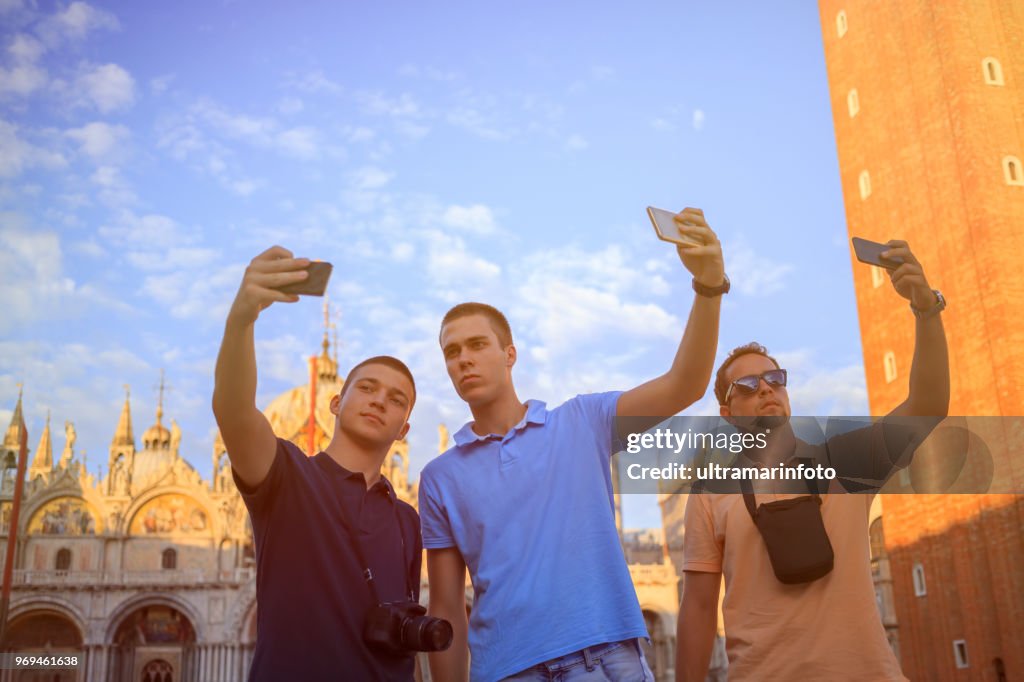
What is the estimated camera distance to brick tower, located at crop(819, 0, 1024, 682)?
2334cm

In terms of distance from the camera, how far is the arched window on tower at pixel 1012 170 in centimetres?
2545

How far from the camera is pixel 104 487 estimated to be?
38219mm

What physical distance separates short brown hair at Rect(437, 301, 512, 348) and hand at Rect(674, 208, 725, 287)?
3.03ft

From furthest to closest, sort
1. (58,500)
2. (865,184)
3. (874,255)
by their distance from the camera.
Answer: (58,500) < (865,184) < (874,255)

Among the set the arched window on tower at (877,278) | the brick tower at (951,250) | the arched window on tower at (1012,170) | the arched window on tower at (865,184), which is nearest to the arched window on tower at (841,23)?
the brick tower at (951,250)

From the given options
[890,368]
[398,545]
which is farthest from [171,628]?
[398,545]

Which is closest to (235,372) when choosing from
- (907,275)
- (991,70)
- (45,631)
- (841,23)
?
(907,275)

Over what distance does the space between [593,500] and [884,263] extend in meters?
1.50

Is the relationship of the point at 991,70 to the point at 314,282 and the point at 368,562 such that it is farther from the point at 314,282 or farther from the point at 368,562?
the point at 314,282

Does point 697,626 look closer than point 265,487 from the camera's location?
No

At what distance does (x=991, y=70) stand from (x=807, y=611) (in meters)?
27.8

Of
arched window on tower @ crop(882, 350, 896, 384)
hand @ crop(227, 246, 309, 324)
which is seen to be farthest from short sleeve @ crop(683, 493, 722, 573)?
arched window on tower @ crop(882, 350, 896, 384)

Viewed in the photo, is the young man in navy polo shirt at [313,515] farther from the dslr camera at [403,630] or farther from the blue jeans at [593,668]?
the blue jeans at [593,668]

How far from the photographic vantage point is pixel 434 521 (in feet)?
12.7
